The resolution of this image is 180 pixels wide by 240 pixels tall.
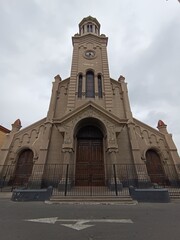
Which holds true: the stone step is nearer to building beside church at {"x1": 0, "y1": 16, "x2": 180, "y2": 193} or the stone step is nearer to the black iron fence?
building beside church at {"x1": 0, "y1": 16, "x2": 180, "y2": 193}

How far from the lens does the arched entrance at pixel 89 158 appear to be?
12109mm

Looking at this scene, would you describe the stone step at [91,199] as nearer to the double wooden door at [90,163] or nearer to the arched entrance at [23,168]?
the double wooden door at [90,163]

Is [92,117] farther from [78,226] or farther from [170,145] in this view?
[78,226]

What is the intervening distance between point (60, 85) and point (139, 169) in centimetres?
1381

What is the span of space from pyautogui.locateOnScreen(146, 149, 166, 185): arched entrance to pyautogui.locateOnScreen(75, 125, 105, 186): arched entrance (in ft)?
17.3

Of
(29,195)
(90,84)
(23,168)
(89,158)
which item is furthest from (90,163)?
(90,84)

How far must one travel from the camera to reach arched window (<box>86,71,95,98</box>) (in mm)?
16786

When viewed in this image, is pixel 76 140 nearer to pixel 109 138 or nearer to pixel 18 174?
pixel 109 138

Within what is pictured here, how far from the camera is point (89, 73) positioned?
18.4 metres

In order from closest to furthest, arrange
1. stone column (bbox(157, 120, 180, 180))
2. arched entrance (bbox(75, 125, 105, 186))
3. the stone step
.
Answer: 1. the stone step
2. arched entrance (bbox(75, 125, 105, 186))
3. stone column (bbox(157, 120, 180, 180))

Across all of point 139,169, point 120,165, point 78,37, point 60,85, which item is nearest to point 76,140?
point 120,165

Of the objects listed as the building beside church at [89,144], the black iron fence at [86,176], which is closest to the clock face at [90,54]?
the building beside church at [89,144]

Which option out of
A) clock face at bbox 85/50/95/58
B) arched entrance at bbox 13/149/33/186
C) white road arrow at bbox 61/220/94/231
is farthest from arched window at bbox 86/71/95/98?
white road arrow at bbox 61/220/94/231

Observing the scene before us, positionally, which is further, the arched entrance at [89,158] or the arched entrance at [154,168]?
the arched entrance at [154,168]
